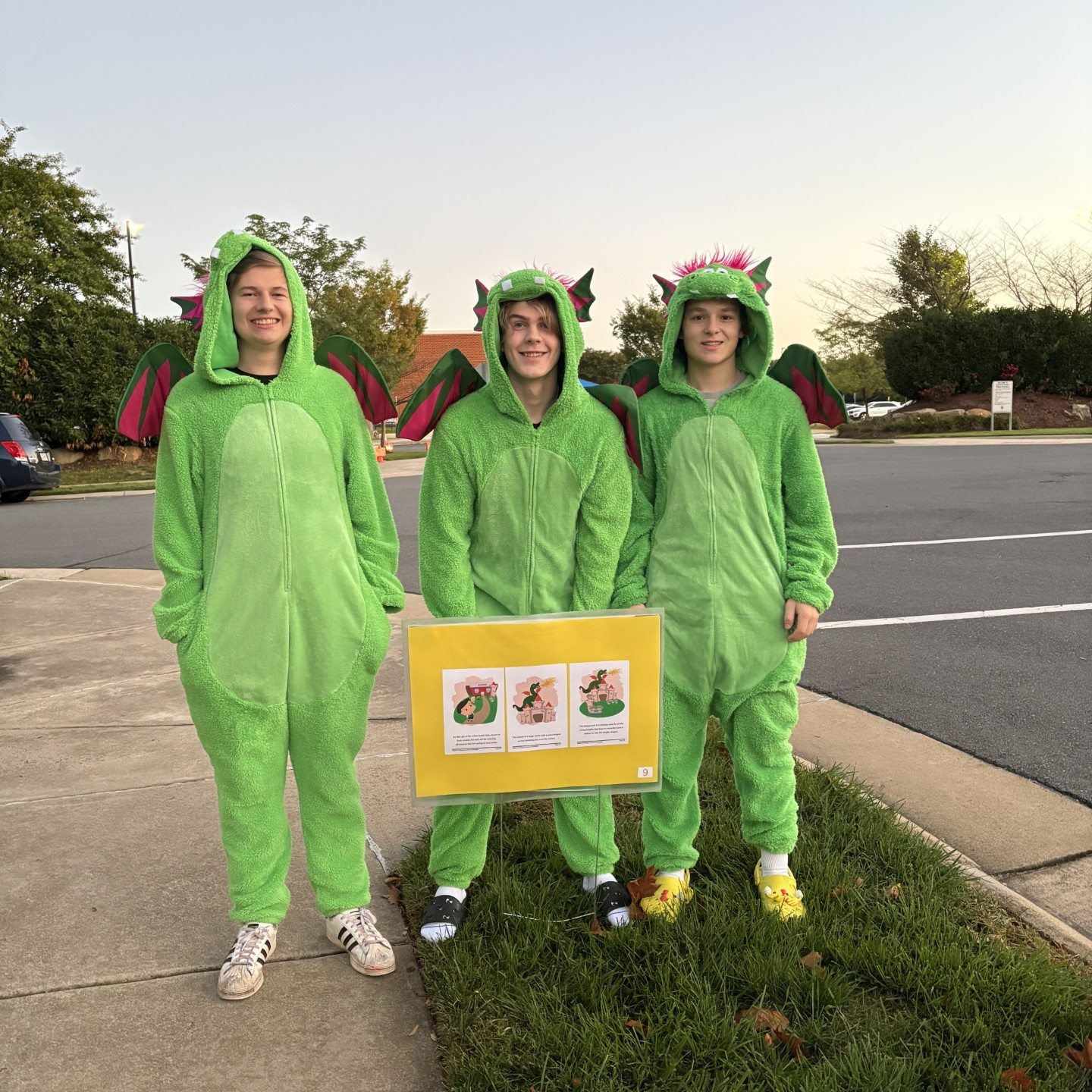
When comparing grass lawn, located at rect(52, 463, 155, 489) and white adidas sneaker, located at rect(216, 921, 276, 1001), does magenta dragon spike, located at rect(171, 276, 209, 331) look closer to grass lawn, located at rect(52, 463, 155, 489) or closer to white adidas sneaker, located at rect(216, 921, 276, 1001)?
white adidas sneaker, located at rect(216, 921, 276, 1001)

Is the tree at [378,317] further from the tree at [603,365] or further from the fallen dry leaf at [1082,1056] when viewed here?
the fallen dry leaf at [1082,1056]

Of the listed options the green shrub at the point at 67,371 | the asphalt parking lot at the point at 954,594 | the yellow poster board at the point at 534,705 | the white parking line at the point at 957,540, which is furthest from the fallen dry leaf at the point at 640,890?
the green shrub at the point at 67,371

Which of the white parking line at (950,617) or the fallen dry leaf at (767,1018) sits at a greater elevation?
the white parking line at (950,617)

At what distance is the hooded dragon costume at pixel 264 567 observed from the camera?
2.46 m

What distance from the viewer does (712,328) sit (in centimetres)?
273

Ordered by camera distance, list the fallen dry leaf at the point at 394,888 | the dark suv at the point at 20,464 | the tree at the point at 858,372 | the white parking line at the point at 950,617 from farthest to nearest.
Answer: the tree at the point at 858,372, the dark suv at the point at 20,464, the white parking line at the point at 950,617, the fallen dry leaf at the point at 394,888

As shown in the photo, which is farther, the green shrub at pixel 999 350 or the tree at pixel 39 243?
the green shrub at pixel 999 350

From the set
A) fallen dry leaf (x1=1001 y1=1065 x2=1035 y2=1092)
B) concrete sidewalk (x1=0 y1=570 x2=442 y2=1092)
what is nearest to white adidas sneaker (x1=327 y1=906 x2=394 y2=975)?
Result: concrete sidewalk (x1=0 y1=570 x2=442 y2=1092)

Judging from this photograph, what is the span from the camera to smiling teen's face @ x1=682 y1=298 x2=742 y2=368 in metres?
2.73

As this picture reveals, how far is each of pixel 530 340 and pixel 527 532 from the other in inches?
19.6

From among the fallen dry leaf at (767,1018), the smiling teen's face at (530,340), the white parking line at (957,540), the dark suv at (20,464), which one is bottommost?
the fallen dry leaf at (767,1018)

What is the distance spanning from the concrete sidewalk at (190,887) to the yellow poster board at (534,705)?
1.87 feet

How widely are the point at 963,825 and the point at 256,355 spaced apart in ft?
8.94

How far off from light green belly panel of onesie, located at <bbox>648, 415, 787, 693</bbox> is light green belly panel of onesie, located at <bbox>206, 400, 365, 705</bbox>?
91cm
